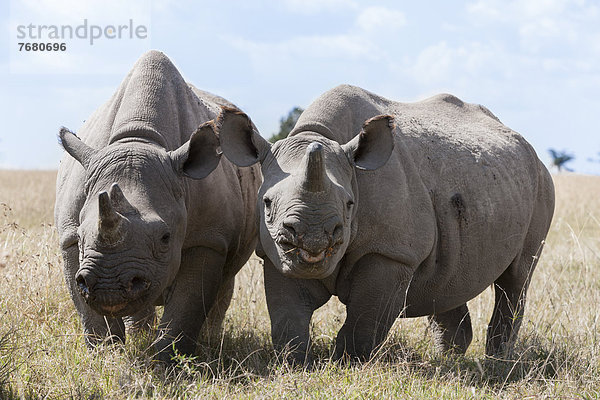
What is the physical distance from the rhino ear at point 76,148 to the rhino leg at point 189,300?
1128mm

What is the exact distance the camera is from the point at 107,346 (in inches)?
243

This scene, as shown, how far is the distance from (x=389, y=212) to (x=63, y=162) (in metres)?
3.11

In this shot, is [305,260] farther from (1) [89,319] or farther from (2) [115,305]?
(1) [89,319]

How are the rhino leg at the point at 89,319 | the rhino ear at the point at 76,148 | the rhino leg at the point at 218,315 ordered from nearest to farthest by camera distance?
the rhino ear at the point at 76,148, the rhino leg at the point at 89,319, the rhino leg at the point at 218,315

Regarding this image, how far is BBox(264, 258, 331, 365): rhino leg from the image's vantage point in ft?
19.4

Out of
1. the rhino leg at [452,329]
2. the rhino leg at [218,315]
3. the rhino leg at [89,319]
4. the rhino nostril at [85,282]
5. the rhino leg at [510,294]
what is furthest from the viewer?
the rhino leg at [452,329]

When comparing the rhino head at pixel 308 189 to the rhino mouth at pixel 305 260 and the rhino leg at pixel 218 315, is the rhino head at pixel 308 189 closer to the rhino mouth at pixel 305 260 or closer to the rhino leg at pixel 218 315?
the rhino mouth at pixel 305 260

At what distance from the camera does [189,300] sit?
651 cm

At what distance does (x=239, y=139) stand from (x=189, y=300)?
A: 1.40m

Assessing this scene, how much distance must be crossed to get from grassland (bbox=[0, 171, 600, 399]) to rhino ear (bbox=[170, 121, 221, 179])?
1.34 metres

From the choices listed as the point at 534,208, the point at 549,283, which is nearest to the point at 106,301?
the point at 534,208

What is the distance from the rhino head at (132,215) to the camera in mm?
5289

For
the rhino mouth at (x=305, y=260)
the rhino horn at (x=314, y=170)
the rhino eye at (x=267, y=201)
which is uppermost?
the rhino horn at (x=314, y=170)

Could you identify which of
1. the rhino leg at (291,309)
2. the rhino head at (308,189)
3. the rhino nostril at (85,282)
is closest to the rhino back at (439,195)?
the rhino head at (308,189)
